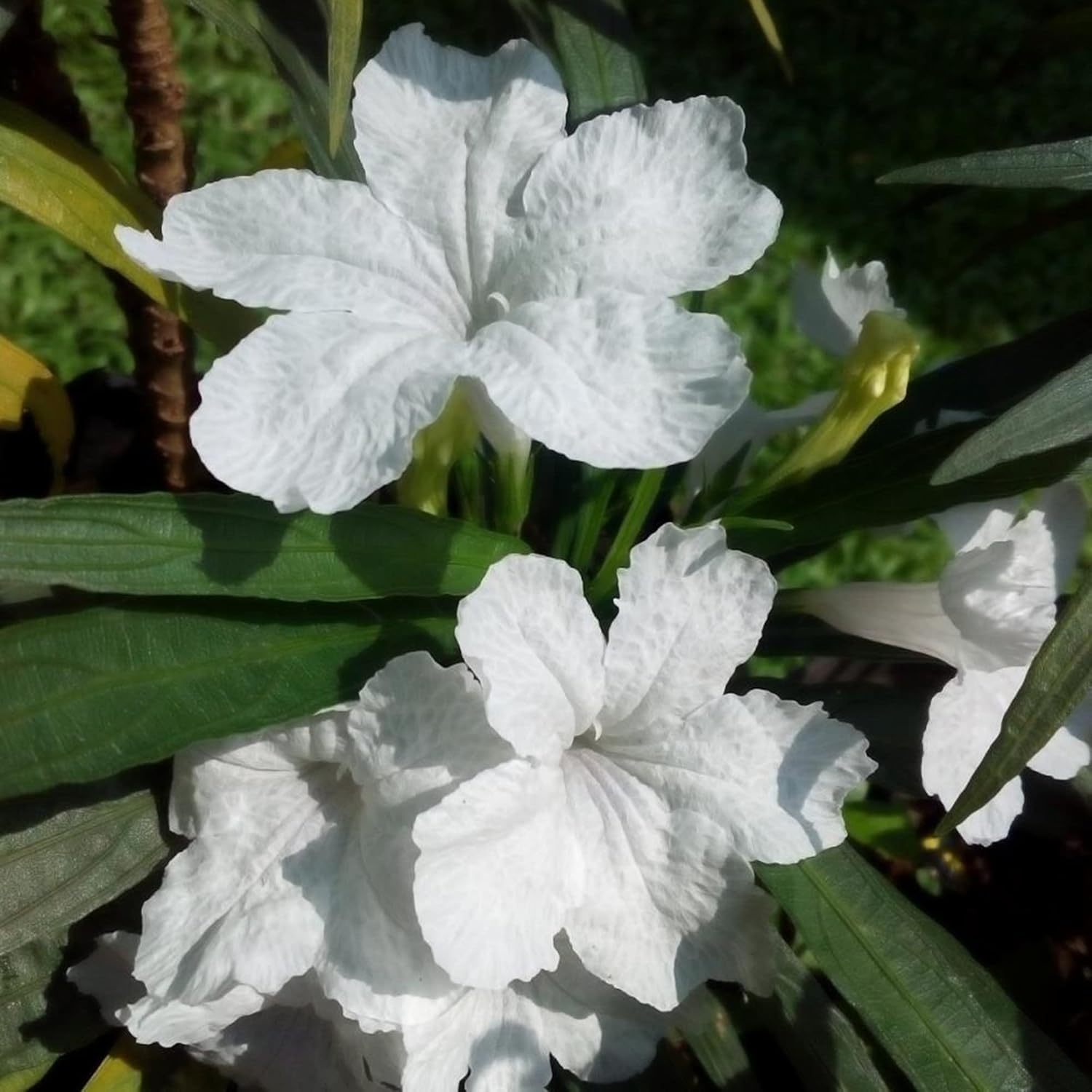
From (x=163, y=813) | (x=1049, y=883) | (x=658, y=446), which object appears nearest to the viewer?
(x=658, y=446)

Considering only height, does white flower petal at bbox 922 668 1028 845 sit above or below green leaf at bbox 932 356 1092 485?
below

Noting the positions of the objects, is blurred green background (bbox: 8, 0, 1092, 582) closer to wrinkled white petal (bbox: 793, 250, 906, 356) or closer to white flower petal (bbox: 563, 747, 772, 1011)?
wrinkled white petal (bbox: 793, 250, 906, 356)

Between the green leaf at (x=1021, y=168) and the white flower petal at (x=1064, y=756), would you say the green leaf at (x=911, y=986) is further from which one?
the green leaf at (x=1021, y=168)

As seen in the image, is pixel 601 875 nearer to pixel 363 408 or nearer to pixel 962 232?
pixel 363 408

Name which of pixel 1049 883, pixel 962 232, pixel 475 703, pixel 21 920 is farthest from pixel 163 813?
pixel 962 232

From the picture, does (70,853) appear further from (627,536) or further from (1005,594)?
(1005,594)

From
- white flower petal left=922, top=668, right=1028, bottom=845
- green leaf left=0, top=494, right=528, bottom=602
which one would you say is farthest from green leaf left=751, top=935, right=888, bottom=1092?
green leaf left=0, top=494, right=528, bottom=602

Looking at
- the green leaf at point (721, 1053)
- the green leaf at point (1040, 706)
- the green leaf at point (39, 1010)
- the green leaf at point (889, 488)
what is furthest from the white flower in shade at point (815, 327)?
the green leaf at point (39, 1010)


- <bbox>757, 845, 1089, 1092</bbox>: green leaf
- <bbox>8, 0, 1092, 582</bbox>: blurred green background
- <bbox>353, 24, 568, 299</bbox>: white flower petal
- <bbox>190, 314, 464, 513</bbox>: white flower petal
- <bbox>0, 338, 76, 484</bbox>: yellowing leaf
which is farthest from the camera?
<bbox>8, 0, 1092, 582</bbox>: blurred green background
